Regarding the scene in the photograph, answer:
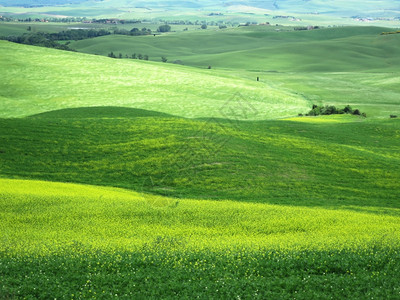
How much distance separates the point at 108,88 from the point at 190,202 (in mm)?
55522

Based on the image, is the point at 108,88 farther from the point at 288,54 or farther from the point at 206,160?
the point at 288,54

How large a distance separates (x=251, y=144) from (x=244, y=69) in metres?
107

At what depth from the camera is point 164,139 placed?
38125mm

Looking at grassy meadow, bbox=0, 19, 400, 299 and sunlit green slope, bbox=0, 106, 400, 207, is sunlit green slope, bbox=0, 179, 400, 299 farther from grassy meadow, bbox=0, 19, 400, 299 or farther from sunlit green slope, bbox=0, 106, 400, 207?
sunlit green slope, bbox=0, 106, 400, 207

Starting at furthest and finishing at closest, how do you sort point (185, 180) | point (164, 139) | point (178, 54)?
point (178, 54) → point (164, 139) → point (185, 180)

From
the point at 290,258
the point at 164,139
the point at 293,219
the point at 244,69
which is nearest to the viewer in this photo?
the point at 290,258

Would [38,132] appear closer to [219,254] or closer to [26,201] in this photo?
[26,201]

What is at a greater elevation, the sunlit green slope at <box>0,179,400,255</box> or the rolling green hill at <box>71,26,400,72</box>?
the rolling green hill at <box>71,26,400,72</box>

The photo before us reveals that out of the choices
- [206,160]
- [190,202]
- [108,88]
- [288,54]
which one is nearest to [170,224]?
[190,202]

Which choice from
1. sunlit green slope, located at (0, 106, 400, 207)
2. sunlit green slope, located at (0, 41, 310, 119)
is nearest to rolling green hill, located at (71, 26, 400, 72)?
sunlit green slope, located at (0, 41, 310, 119)

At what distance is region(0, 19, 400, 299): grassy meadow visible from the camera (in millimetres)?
14898

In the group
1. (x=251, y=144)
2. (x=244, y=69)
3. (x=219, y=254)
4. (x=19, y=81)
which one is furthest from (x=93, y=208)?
(x=244, y=69)

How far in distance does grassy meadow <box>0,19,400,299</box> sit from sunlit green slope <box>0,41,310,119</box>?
26.6 inches

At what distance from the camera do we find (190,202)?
25.8 m
